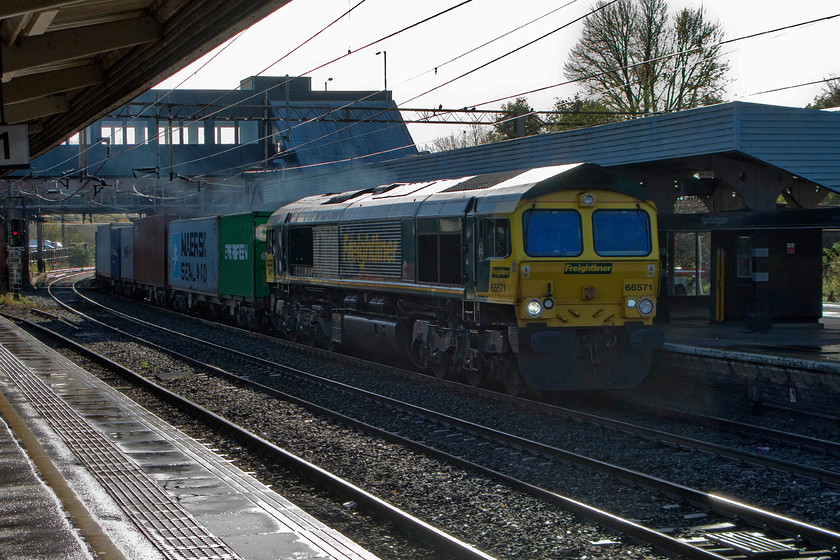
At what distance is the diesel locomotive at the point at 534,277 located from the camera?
13188 mm

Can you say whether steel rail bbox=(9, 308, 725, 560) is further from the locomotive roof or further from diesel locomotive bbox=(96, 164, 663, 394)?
the locomotive roof

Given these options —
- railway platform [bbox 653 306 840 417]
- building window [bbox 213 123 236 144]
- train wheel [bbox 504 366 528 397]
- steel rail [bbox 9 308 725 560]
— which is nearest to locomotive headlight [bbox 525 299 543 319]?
train wheel [bbox 504 366 528 397]

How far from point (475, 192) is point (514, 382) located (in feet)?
10.1

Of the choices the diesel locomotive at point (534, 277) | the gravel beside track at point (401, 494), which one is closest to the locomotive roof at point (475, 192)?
Answer: the diesel locomotive at point (534, 277)

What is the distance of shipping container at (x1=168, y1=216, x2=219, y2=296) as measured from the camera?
2827 centimetres

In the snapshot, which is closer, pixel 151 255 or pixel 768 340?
pixel 768 340

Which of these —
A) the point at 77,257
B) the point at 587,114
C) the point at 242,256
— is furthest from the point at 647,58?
the point at 77,257

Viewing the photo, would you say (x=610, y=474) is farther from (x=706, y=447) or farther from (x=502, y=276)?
(x=502, y=276)

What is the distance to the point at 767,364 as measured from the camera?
44.2ft

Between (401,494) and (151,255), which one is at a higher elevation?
(151,255)

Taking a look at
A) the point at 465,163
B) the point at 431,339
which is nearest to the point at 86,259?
the point at 465,163

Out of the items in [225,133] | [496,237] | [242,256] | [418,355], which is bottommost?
[418,355]

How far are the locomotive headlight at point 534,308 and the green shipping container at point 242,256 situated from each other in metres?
13.1

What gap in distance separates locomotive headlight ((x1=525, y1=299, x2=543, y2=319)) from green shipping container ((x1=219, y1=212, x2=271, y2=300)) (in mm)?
13068
